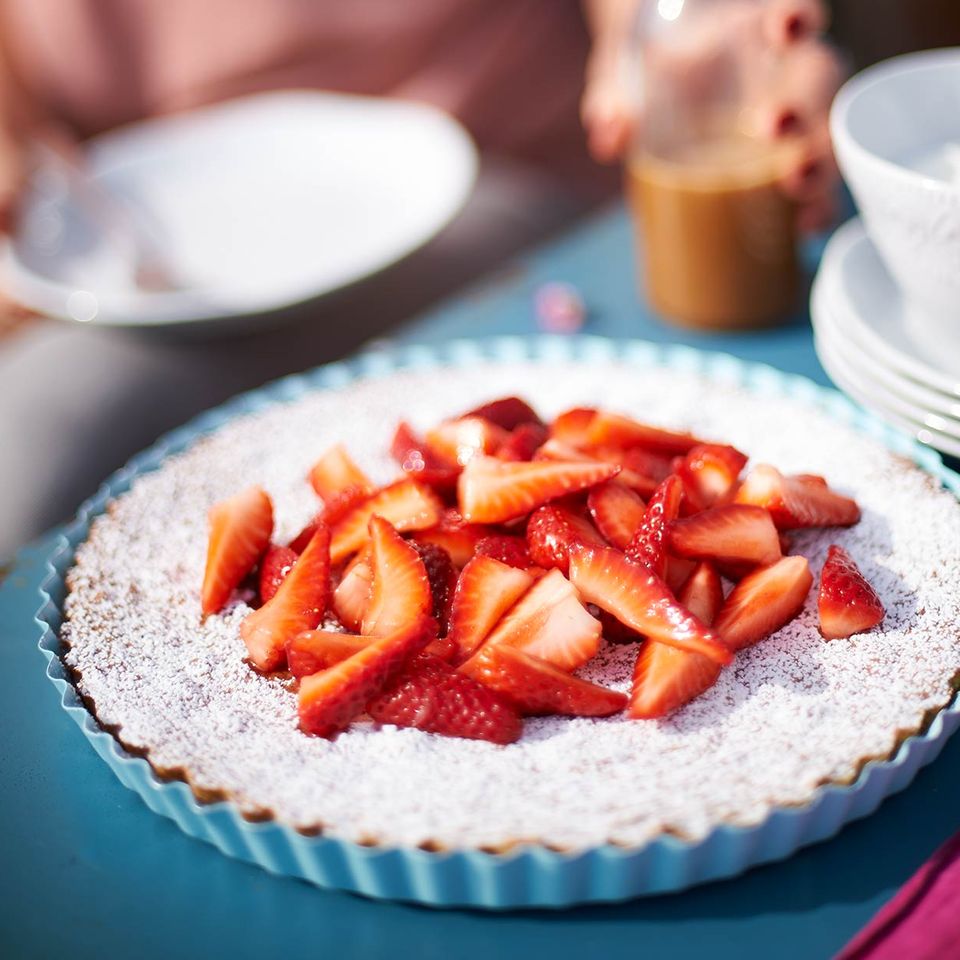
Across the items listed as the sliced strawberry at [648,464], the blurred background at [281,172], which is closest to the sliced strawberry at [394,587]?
the sliced strawberry at [648,464]

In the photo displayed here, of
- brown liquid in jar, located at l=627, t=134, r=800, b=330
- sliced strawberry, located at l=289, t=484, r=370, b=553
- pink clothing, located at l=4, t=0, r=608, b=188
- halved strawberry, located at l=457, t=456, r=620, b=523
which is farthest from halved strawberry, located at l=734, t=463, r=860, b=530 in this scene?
pink clothing, located at l=4, t=0, r=608, b=188

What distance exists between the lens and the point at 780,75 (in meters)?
1.34

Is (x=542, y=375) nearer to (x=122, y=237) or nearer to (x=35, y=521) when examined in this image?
(x=35, y=521)

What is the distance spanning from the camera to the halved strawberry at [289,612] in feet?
2.70

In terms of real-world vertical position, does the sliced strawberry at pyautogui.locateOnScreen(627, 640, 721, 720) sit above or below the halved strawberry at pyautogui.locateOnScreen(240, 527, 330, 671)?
below

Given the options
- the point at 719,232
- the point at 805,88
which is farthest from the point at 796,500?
the point at 805,88

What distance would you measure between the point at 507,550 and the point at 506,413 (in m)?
0.20

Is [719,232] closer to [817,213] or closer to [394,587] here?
[817,213]

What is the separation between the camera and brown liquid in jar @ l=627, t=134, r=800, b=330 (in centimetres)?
131

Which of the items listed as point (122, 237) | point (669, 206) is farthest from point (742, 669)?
point (122, 237)

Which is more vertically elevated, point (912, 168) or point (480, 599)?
point (912, 168)

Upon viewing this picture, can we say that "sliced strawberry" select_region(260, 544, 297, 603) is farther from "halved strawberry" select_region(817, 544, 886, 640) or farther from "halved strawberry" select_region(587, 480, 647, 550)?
"halved strawberry" select_region(817, 544, 886, 640)

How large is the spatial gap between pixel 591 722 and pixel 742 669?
0.12 meters

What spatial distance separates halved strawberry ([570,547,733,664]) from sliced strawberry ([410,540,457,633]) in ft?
0.34
